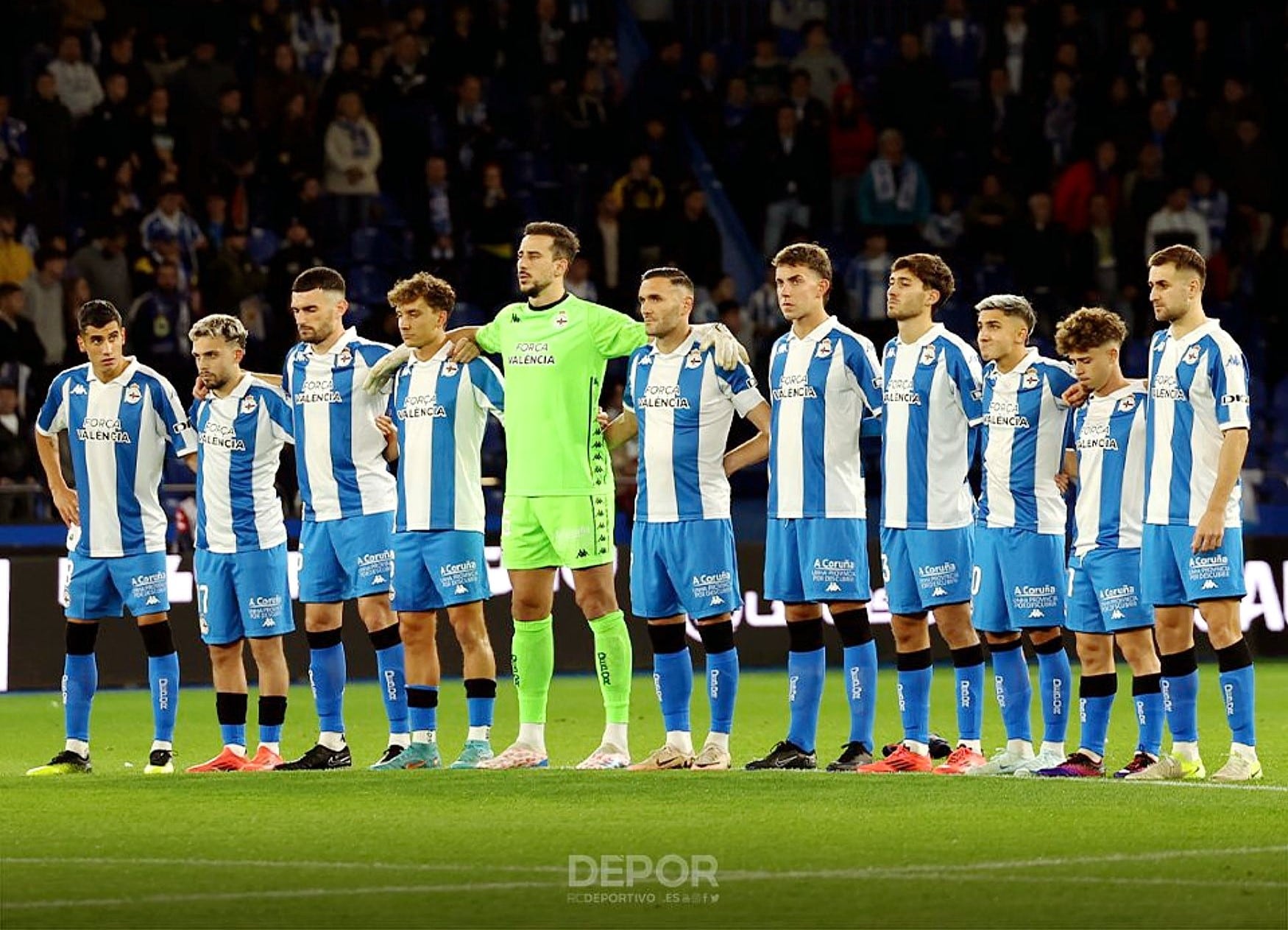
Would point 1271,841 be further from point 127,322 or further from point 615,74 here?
point 615,74

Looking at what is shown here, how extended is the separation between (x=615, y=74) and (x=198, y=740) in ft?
36.9

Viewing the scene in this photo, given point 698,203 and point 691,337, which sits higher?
point 698,203

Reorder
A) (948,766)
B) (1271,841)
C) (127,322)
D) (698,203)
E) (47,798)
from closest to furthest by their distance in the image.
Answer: (1271,841) < (47,798) < (948,766) < (127,322) < (698,203)

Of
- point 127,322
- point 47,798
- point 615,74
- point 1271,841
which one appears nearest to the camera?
point 1271,841

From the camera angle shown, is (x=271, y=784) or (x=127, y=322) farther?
(x=127, y=322)

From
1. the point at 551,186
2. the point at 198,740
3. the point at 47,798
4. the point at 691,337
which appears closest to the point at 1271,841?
the point at 691,337

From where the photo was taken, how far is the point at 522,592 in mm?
10992

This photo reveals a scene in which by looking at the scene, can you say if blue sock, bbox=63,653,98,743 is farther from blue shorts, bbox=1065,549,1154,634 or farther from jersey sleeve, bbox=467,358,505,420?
blue shorts, bbox=1065,549,1154,634

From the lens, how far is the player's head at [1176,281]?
10.5 metres

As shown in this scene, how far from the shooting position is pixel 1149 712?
10.8 metres

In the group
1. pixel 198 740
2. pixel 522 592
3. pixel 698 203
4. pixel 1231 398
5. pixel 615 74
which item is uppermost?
pixel 615 74

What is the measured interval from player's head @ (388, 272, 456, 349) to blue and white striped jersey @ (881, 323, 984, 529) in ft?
7.09

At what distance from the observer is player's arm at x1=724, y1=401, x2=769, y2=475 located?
10875mm

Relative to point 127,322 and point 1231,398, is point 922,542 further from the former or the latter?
point 127,322
